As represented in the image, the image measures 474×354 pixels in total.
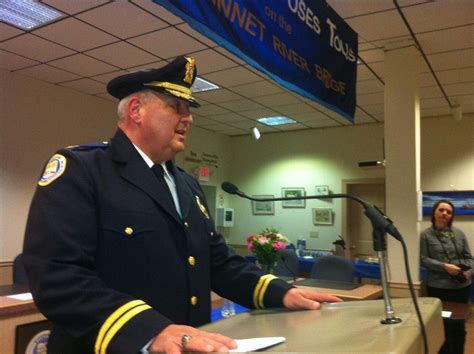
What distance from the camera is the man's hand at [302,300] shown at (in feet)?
3.40

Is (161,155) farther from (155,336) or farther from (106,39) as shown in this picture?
(106,39)

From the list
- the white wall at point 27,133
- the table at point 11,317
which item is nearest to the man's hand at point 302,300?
the table at point 11,317

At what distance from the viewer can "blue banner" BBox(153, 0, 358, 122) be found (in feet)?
5.73

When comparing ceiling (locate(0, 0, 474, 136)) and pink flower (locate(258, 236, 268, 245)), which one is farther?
ceiling (locate(0, 0, 474, 136))

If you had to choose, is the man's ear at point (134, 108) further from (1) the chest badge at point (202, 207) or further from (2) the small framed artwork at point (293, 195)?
(2) the small framed artwork at point (293, 195)

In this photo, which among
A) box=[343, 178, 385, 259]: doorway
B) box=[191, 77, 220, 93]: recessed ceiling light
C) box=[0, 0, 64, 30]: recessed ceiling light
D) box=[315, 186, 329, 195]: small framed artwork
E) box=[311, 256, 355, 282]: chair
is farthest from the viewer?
box=[315, 186, 329, 195]: small framed artwork

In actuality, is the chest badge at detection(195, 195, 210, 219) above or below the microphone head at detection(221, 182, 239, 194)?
below

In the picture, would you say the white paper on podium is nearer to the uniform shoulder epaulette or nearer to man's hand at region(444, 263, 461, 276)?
the uniform shoulder epaulette

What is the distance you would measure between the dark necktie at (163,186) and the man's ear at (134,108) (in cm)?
14

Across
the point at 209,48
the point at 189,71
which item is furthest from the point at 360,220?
the point at 189,71

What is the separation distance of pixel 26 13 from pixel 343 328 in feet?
12.2

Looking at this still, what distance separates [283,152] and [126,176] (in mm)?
7381

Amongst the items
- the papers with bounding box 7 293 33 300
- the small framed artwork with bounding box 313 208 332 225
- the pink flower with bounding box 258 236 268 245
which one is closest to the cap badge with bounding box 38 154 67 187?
the papers with bounding box 7 293 33 300

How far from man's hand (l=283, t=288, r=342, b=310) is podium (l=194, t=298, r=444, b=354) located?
0.10ft
